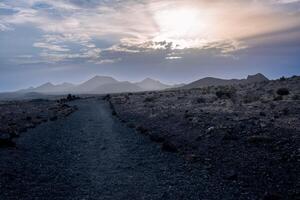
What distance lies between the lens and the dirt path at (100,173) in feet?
39.5

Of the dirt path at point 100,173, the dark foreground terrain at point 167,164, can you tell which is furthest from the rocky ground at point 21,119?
the dirt path at point 100,173

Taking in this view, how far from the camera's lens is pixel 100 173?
14.8 m

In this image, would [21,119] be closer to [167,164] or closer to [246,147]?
[167,164]

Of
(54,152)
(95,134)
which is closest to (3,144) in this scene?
(54,152)

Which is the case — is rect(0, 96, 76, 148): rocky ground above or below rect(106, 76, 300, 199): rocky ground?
below

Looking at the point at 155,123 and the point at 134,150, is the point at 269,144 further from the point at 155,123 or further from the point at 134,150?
the point at 155,123

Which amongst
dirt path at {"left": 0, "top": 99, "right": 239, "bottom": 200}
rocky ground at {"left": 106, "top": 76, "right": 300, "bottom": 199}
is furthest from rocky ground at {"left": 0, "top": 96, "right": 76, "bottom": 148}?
rocky ground at {"left": 106, "top": 76, "right": 300, "bottom": 199}

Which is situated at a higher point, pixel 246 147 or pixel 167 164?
pixel 246 147

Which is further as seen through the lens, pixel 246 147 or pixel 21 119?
pixel 21 119

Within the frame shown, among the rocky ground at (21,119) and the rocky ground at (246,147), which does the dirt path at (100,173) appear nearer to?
the rocky ground at (246,147)

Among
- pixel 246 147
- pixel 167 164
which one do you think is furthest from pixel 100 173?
pixel 246 147

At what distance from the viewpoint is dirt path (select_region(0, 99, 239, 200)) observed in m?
12.0

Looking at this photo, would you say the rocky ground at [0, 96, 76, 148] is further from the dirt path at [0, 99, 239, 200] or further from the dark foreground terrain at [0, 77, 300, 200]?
the dirt path at [0, 99, 239, 200]

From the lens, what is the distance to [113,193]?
12.0 meters
